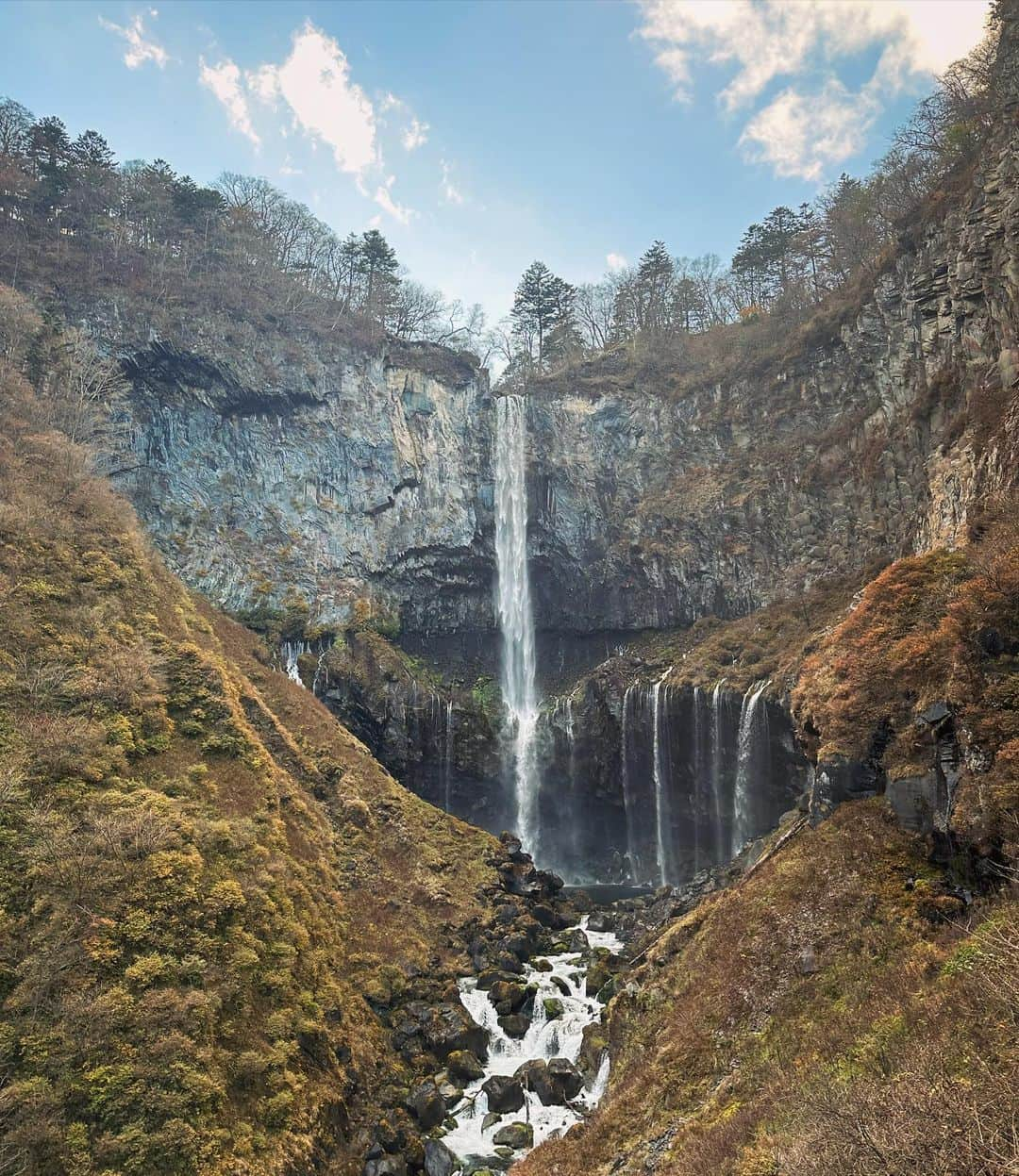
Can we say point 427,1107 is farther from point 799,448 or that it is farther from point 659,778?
point 799,448

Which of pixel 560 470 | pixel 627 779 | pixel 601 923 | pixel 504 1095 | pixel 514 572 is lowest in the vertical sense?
pixel 601 923

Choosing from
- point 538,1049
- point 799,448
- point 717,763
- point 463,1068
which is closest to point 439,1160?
point 463,1068

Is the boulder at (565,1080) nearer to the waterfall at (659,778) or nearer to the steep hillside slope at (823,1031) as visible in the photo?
the steep hillside slope at (823,1031)

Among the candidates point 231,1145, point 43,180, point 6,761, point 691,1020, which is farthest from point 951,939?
point 43,180

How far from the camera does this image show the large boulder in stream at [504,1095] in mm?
14805

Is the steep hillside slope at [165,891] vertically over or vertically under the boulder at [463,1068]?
over

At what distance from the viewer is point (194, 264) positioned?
44.0m

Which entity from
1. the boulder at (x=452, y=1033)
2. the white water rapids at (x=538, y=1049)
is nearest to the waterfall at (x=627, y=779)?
the white water rapids at (x=538, y=1049)

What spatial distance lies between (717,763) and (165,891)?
24316 mm

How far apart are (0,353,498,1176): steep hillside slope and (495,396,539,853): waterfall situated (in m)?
15.1

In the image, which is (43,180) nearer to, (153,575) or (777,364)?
(153,575)

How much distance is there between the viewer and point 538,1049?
17.2 m

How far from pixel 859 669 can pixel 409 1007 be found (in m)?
13.9

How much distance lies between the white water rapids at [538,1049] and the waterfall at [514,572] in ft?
60.2
